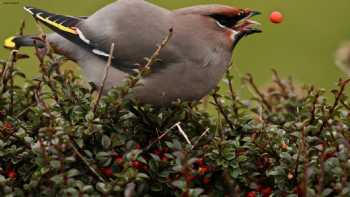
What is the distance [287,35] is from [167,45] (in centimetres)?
457

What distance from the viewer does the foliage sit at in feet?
9.54

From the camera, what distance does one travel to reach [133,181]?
2.90m

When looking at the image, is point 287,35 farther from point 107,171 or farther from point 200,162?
point 107,171

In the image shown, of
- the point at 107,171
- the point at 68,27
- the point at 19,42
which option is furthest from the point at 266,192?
the point at 19,42

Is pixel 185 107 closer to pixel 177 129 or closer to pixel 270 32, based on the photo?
pixel 177 129

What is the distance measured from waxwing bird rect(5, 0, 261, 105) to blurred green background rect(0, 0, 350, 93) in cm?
336

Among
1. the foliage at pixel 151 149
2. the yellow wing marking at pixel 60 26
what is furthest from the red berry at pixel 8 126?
the yellow wing marking at pixel 60 26

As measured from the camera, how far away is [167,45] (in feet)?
13.5

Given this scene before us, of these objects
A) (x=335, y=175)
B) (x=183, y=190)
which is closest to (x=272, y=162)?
(x=335, y=175)

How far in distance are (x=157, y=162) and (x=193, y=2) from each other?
586cm

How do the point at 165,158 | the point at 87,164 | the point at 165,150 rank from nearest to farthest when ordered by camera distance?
1. the point at 87,164
2. the point at 165,158
3. the point at 165,150

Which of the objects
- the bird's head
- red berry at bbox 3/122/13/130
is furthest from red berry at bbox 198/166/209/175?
the bird's head

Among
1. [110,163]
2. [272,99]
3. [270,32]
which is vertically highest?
[110,163]

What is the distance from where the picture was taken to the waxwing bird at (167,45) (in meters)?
4.06
